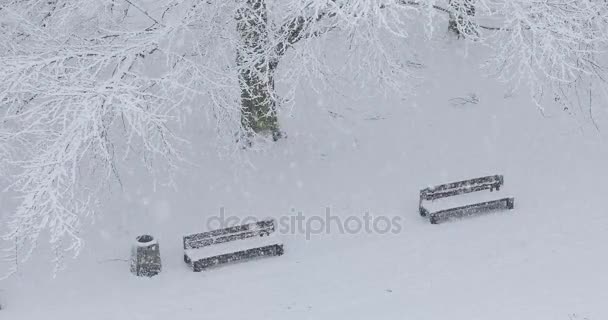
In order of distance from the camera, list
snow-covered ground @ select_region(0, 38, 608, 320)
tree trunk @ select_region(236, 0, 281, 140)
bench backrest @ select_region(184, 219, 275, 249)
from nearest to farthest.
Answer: snow-covered ground @ select_region(0, 38, 608, 320)
bench backrest @ select_region(184, 219, 275, 249)
tree trunk @ select_region(236, 0, 281, 140)

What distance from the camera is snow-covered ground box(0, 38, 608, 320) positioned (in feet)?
31.5

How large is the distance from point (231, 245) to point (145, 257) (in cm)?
130

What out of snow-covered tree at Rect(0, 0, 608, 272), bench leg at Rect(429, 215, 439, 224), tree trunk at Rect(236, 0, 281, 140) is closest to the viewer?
snow-covered tree at Rect(0, 0, 608, 272)

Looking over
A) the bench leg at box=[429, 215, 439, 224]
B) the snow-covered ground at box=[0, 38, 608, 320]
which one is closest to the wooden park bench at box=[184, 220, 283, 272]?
the snow-covered ground at box=[0, 38, 608, 320]

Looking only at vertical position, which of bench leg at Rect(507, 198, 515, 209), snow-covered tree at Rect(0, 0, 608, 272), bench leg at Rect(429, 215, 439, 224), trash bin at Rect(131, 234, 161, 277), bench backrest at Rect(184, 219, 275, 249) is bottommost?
trash bin at Rect(131, 234, 161, 277)

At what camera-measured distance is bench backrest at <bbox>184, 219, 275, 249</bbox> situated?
35.3 feet

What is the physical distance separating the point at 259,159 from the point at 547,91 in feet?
22.3

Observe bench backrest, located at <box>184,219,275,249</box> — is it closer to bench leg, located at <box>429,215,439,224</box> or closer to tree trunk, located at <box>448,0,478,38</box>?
bench leg, located at <box>429,215,439,224</box>

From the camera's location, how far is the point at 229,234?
11.0m

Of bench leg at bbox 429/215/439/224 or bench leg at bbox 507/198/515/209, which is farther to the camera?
bench leg at bbox 507/198/515/209

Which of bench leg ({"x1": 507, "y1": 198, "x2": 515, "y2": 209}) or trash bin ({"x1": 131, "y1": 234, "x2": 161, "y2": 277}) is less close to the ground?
bench leg ({"x1": 507, "y1": 198, "x2": 515, "y2": 209})

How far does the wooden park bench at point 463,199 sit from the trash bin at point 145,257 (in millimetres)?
4471

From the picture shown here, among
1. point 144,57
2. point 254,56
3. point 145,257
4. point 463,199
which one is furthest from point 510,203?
point 144,57

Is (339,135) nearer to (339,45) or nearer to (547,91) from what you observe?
(339,45)
